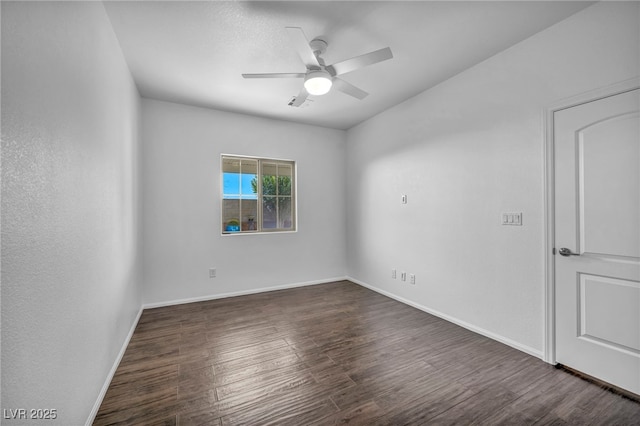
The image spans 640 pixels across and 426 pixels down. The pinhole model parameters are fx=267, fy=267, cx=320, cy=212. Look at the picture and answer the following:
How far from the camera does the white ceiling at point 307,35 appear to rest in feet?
6.48

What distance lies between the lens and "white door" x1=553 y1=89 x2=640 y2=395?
1831mm

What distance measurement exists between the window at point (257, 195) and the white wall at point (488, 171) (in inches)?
64.6

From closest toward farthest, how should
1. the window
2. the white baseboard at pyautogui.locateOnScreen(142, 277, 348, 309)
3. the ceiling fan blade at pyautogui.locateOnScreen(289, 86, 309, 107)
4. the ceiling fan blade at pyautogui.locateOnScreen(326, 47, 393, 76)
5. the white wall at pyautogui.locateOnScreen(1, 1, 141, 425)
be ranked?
the white wall at pyautogui.locateOnScreen(1, 1, 141, 425)
the ceiling fan blade at pyautogui.locateOnScreen(326, 47, 393, 76)
the ceiling fan blade at pyautogui.locateOnScreen(289, 86, 309, 107)
the white baseboard at pyautogui.locateOnScreen(142, 277, 348, 309)
the window

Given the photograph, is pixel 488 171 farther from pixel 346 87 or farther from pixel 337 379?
pixel 337 379

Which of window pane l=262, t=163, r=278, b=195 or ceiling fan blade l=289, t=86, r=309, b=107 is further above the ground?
ceiling fan blade l=289, t=86, r=309, b=107

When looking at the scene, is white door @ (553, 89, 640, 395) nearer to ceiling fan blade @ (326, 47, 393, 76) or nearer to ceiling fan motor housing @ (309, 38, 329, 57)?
ceiling fan blade @ (326, 47, 393, 76)

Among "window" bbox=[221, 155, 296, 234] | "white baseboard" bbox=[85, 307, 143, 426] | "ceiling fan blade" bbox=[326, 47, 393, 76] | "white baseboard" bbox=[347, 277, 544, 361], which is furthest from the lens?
"window" bbox=[221, 155, 296, 234]

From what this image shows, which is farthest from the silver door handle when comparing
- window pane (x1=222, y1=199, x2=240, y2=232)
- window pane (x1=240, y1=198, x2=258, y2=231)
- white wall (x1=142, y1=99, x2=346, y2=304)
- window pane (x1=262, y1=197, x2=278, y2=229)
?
window pane (x1=222, y1=199, x2=240, y2=232)

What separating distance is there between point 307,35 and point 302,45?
46 cm

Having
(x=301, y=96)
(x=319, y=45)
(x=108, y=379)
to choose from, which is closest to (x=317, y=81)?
(x=319, y=45)

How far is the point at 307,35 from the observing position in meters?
2.26

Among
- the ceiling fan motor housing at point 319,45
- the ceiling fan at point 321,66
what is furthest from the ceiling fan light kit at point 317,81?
the ceiling fan motor housing at point 319,45

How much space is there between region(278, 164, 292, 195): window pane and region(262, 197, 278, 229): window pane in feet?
0.66

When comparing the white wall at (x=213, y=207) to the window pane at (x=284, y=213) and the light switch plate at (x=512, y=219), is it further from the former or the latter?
the light switch plate at (x=512, y=219)
